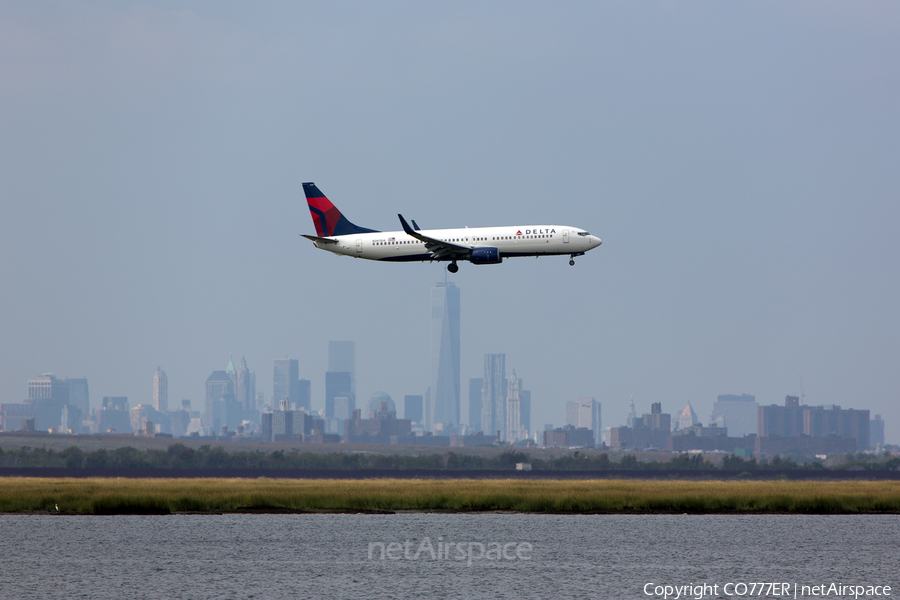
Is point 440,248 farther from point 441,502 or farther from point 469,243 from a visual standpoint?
point 441,502

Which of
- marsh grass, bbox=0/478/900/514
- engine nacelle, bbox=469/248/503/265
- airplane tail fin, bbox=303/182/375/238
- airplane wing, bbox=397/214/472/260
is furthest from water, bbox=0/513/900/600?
airplane tail fin, bbox=303/182/375/238

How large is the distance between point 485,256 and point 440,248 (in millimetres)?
4493

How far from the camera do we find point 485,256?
295ft

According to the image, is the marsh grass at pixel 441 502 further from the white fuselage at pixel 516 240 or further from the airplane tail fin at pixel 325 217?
the airplane tail fin at pixel 325 217

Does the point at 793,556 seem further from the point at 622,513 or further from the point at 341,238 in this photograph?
the point at 341,238

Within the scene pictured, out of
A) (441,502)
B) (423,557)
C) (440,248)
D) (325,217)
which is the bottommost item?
(423,557)

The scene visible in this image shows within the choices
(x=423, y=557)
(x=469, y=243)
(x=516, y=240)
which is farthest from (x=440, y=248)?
(x=423, y=557)

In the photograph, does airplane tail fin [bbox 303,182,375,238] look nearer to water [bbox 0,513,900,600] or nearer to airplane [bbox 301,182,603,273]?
airplane [bbox 301,182,603,273]

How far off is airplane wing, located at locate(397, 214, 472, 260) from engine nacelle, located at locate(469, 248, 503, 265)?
1432mm

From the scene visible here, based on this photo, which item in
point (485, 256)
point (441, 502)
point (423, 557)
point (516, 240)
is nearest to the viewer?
point (423, 557)

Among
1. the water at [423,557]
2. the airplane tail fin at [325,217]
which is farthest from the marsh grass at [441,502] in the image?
the airplane tail fin at [325,217]

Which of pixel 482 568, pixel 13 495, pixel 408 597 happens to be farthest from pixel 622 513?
pixel 13 495

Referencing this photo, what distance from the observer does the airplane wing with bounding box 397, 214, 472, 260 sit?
296ft

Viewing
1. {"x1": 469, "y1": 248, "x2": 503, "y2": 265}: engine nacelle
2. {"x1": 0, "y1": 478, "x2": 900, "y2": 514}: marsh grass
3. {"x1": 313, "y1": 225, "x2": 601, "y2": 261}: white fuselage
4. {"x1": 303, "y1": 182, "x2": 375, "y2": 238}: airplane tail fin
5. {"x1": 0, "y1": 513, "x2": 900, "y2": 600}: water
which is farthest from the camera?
{"x1": 303, "y1": 182, "x2": 375, "y2": 238}: airplane tail fin
